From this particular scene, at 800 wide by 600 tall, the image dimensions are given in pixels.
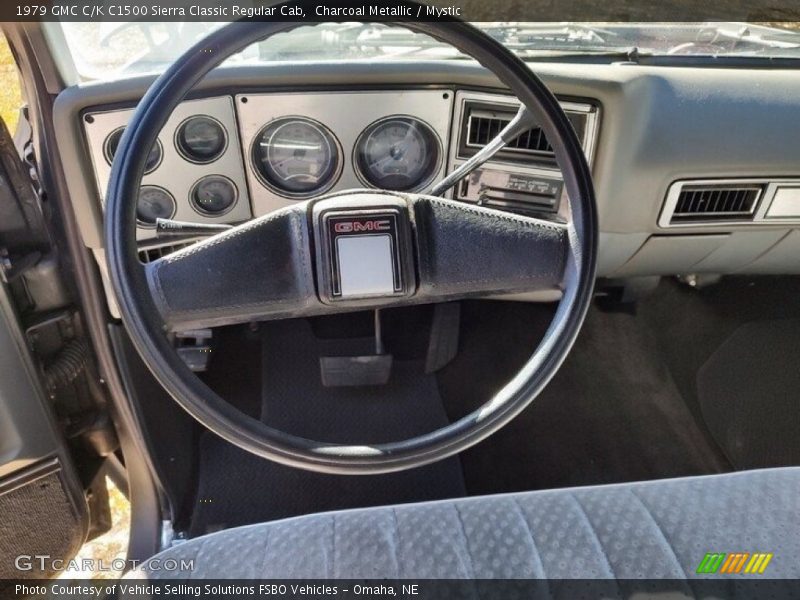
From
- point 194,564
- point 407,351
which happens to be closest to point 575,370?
point 407,351

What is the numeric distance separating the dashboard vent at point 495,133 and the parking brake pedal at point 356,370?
80 cm

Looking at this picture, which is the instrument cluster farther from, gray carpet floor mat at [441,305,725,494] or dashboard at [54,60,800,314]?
gray carpet floor mat at [441,305,725,494]

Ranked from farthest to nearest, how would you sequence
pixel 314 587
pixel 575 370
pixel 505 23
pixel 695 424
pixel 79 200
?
pixel 575 370, pixel 695 424, pixel 505 23, pixel 79 200, pixel 314 587

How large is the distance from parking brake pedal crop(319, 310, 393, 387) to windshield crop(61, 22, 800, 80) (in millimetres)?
929

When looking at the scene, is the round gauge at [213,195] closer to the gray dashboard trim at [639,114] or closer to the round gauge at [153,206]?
the round gauge at [153,206]

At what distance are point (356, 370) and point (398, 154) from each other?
79cm

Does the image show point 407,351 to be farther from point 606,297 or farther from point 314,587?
point 314,587

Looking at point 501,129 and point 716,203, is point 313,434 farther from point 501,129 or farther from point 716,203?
point 716,203

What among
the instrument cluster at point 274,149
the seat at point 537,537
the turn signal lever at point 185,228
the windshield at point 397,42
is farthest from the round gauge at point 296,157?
the seat at point 537,537

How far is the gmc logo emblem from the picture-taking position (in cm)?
107

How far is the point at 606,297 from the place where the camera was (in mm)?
2365

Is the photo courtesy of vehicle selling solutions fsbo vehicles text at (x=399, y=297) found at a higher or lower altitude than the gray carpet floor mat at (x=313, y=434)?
higher

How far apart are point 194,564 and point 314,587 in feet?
0.66

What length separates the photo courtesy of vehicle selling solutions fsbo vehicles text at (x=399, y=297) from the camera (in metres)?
1.00
